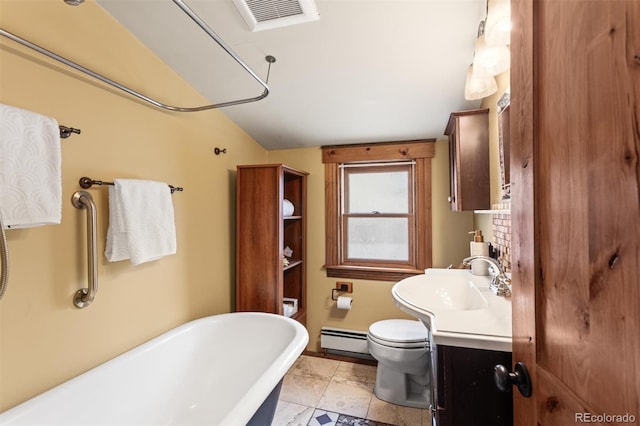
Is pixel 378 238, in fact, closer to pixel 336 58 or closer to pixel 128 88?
pixel 336 58

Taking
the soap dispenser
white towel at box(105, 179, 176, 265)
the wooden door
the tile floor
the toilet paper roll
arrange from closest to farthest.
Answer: the wooden door → white towel at box(105, 179, 176, 265) → the soap dispenser → the tile floor → the toilet paper roll

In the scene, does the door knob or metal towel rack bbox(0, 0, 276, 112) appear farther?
metal towel rack bbox(0, 0, 276, 112)

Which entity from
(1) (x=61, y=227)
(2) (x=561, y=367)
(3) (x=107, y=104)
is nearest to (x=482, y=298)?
(2) (x=561, y=367)

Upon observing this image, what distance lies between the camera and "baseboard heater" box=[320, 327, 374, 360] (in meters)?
2.61

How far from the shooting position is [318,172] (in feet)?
9.29

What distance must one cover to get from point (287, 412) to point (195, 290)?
1.04 m

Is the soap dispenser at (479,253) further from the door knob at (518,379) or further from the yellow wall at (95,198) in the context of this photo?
the yellow wall at (95,198)

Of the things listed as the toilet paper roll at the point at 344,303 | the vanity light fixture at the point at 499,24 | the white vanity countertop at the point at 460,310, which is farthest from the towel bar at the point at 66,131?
the toilet paper roll at the point at 344,303

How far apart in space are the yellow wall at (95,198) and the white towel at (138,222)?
0.27 feet

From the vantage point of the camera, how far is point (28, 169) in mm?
1000

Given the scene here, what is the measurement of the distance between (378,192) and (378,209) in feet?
0.55

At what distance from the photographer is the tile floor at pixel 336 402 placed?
6.13ft

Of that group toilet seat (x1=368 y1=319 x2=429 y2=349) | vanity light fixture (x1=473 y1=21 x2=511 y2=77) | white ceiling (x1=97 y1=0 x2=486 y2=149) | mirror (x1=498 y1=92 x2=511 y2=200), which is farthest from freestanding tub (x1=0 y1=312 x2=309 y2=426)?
vanity light fixture (x1=473 y1=21 x2=511 y2=77)

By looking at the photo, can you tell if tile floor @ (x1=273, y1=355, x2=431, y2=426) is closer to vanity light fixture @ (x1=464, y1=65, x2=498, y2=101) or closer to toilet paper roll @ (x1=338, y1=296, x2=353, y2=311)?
toilet paper roll @ (x1=338, y1=296, x2=353, y2=311)
